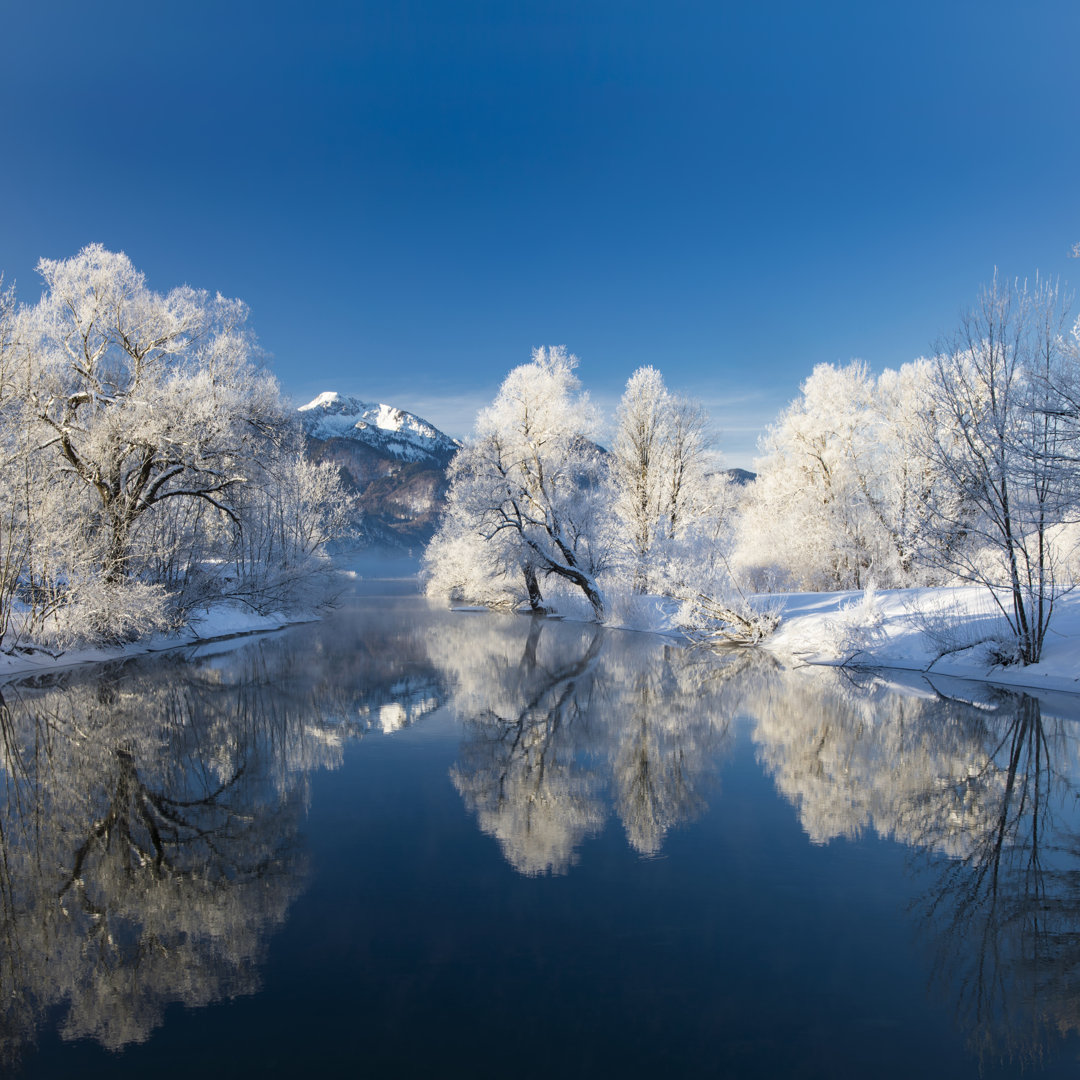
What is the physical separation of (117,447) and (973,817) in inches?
743

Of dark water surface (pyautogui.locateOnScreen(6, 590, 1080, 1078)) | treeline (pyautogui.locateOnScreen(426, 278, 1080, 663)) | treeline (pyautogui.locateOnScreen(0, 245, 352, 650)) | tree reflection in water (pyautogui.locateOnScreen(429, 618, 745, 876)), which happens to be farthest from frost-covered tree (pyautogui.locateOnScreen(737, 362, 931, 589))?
treeline (pyautogui.locateOnScreen(0, 245, 352, 650))

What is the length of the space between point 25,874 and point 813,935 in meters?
5.50

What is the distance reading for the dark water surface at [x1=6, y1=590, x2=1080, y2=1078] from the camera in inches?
139

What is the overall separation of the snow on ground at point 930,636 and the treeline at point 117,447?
15.8 meters

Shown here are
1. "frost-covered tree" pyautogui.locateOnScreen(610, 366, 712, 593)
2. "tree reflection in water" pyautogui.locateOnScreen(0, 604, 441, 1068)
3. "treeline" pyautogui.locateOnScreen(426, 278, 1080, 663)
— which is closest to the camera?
"tree reflection in water" pyautogui.locateOnScreen(0, 604, 441, 1068)

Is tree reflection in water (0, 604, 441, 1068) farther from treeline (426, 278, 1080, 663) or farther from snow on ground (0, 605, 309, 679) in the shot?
treeline (426, 278, 1080, 663)

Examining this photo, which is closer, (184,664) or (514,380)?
(184,664)

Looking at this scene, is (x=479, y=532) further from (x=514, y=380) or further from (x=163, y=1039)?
(x=163, y=1039)

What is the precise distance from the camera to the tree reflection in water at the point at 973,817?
3988 mm

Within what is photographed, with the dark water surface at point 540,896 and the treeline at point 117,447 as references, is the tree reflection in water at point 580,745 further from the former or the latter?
the treeline at point 117,447

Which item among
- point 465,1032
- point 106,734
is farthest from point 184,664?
point 465,1032

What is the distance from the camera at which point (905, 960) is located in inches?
169

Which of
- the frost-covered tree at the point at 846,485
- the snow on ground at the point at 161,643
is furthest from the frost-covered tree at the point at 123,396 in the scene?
the frost-covered tree at the point at 846,485

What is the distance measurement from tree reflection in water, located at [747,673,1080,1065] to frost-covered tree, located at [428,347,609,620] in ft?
60.7
